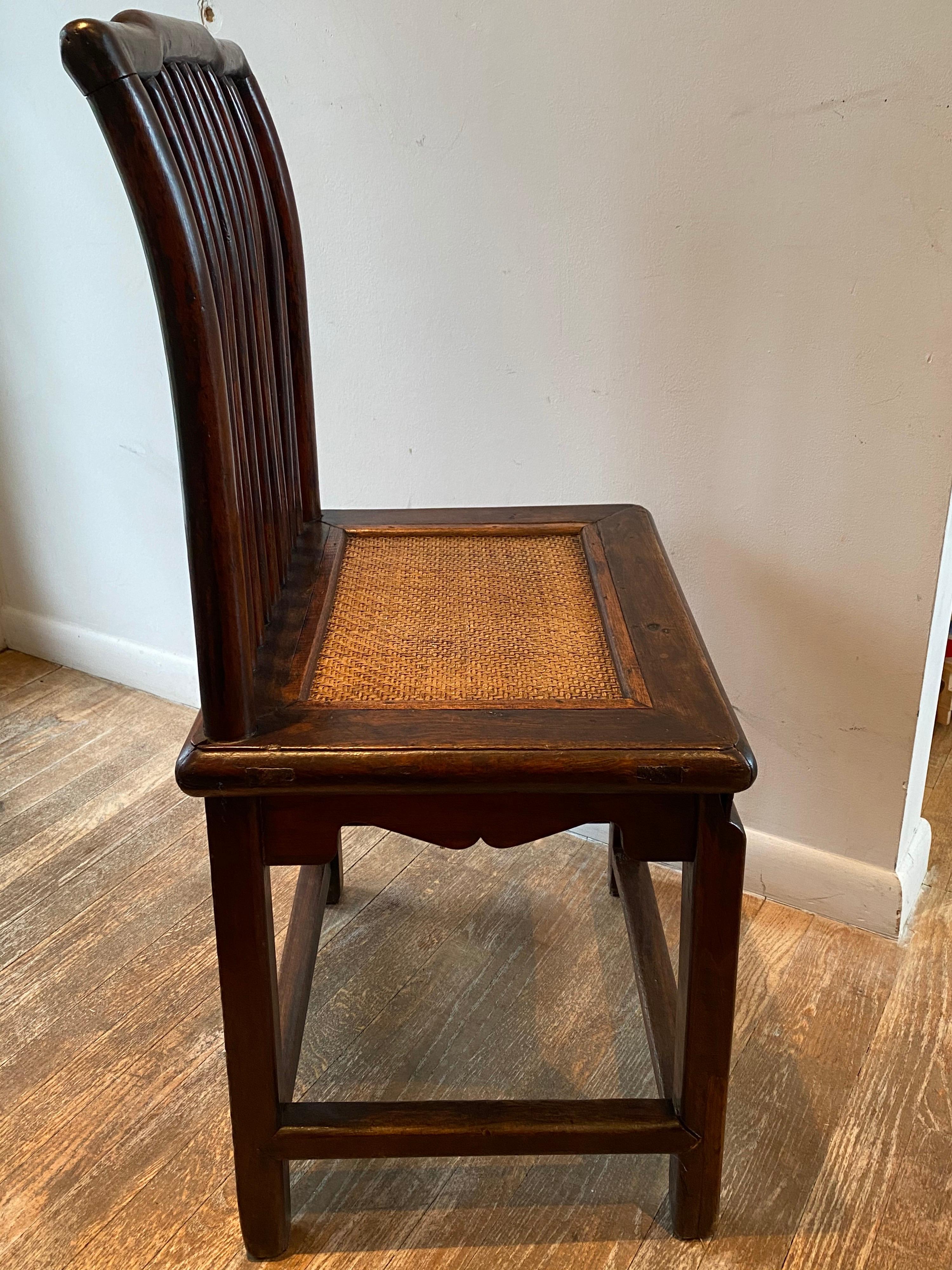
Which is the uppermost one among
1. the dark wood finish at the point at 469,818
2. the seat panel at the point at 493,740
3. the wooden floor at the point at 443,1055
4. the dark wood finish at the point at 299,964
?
the seat panel at the point at 493,740

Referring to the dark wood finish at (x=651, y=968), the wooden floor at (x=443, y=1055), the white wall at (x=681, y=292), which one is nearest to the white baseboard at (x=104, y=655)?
the wooden floor at (x=443, y=1055)

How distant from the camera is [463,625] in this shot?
0.96 meters

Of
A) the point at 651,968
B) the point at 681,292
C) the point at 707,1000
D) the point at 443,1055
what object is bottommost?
the point at 443,1055

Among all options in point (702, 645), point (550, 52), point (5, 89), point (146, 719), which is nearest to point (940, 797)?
point (702, 645)

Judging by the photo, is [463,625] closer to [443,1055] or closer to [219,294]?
→ [219,294]

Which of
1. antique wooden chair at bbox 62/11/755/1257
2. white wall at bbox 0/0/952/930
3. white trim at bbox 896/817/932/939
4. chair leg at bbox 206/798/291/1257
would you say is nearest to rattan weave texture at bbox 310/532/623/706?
antique wooden chair at bbox 62/11/755/1257

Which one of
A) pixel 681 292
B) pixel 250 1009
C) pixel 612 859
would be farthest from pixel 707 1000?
pixel 681 292

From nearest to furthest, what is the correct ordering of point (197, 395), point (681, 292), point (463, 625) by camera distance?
point (197, 395)
point (463, 625)
point (681, 292)

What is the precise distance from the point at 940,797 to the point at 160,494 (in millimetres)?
1276

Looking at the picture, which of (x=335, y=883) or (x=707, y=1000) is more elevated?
(x=707, y=1000)

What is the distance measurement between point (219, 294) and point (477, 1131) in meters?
0.68

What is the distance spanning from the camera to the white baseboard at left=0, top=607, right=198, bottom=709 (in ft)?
6.10

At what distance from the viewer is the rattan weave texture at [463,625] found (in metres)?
0.86

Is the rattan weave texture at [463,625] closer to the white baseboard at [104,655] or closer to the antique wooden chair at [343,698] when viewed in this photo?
the antique wooden chair at [343,698]
